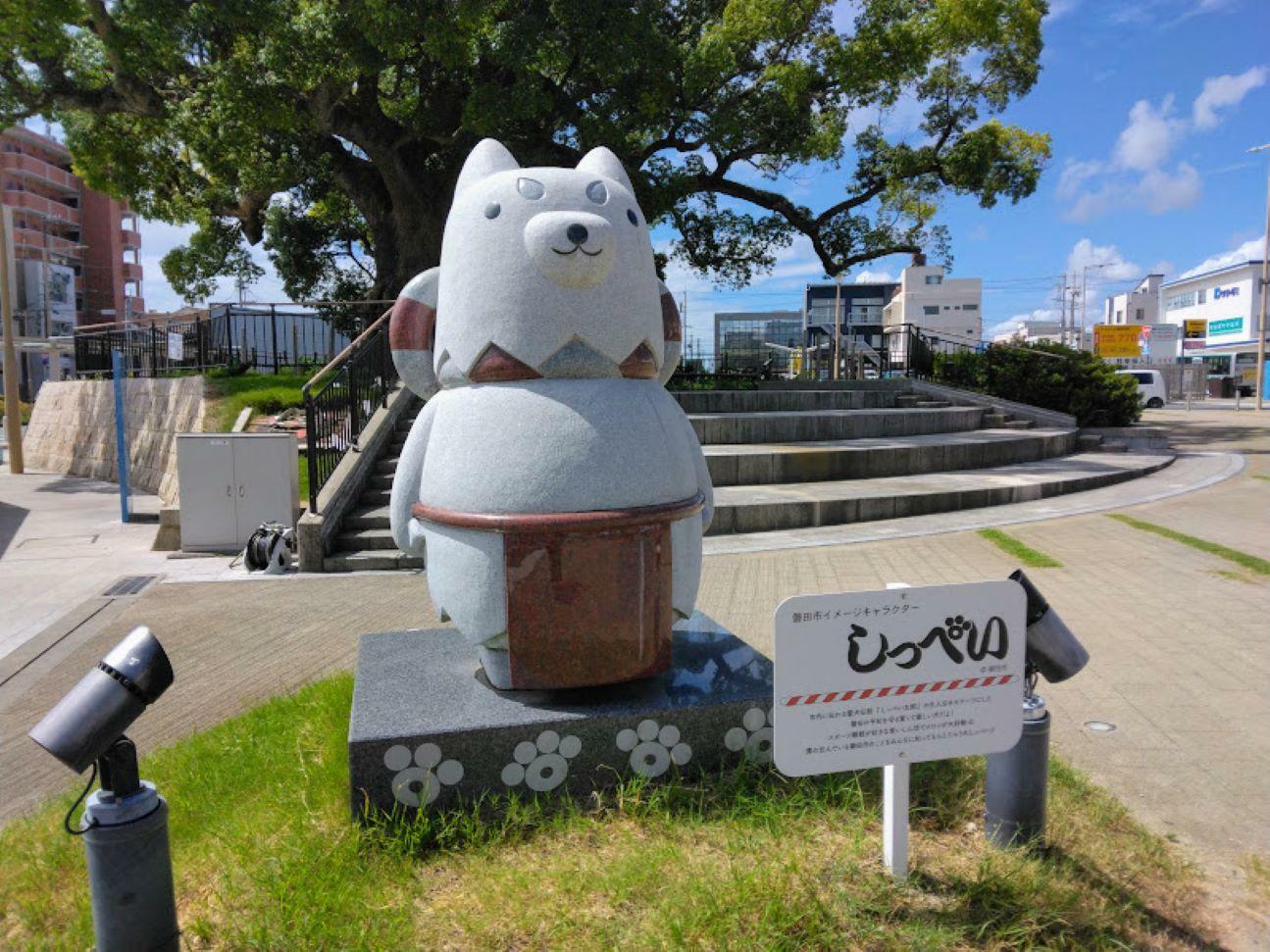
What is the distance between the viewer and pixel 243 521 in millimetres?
9625

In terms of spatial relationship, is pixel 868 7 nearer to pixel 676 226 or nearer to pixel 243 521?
pixel 676 226

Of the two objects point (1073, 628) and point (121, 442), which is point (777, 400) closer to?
point (1073, 628)

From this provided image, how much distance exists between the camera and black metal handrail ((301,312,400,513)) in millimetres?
8930

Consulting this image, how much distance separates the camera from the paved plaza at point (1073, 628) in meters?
3.71

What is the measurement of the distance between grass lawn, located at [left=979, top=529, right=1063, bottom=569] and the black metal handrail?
6742mm

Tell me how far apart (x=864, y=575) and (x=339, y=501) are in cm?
531

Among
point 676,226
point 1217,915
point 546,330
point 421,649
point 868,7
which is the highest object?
point 868,7

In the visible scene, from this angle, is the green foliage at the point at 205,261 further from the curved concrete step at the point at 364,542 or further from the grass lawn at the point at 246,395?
the curved concrete step at the point at 364,542

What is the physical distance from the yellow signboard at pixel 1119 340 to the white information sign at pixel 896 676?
50237 mm

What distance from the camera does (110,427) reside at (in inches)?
757

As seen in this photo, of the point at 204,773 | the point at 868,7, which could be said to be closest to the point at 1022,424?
the point at 868,7

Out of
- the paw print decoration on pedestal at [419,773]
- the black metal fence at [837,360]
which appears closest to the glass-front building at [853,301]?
the black metal fence at [837,360]

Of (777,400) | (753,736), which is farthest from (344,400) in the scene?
(753,736)

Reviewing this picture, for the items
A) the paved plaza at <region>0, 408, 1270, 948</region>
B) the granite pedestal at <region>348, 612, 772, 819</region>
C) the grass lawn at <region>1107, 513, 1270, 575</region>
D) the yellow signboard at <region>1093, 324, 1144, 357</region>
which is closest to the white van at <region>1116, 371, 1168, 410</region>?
the yellow signboard at <region>1093, 324, 1144, 357</region>
